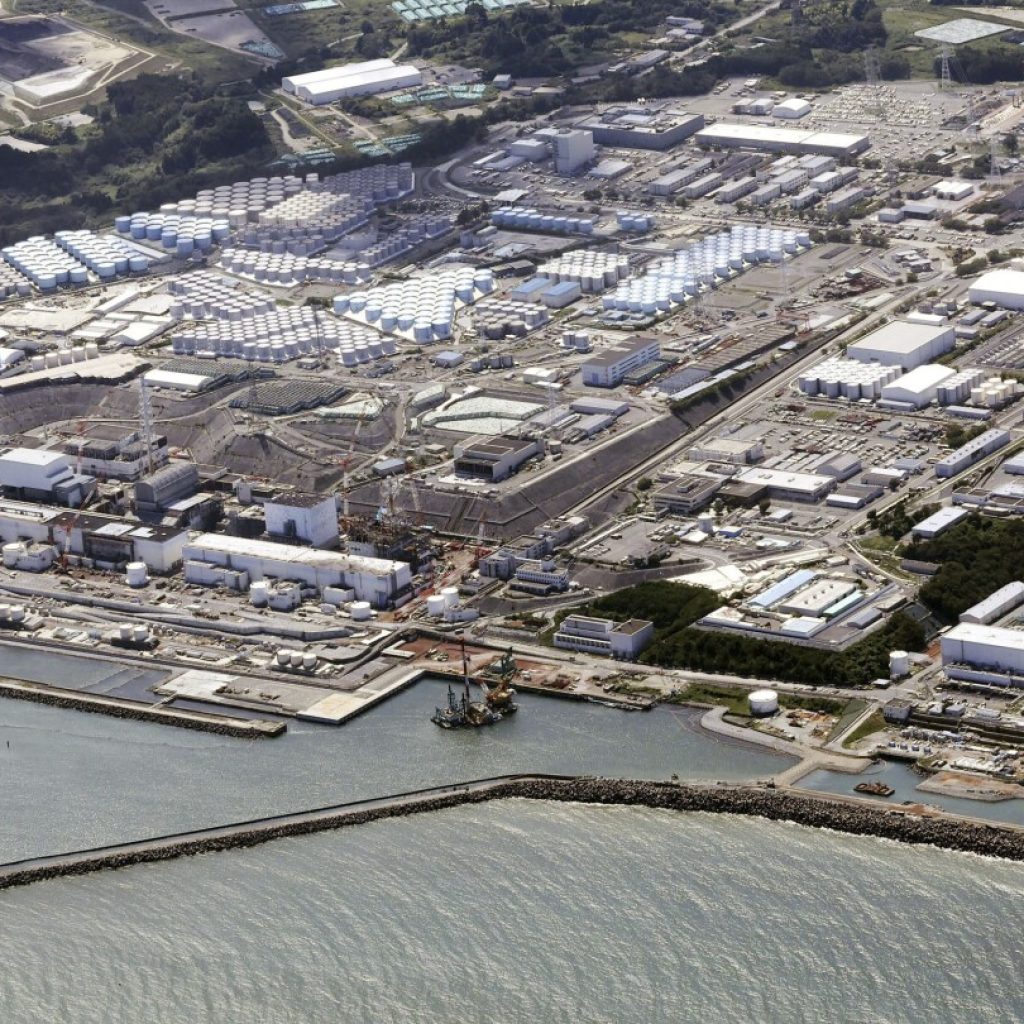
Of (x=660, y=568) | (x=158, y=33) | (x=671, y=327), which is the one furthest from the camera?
(x=158, y=33)

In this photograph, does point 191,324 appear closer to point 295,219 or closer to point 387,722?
point 295,219

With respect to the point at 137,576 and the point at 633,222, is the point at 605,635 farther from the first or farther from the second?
the point at 633,222

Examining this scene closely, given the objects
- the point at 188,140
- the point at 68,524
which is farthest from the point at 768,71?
the point at 68,524

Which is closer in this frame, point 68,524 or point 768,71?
point 68,524

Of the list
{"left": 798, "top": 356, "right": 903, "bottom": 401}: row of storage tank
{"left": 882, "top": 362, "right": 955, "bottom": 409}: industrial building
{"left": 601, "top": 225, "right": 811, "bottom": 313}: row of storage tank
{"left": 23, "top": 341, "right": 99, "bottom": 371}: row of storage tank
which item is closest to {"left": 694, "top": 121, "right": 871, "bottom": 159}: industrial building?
{"left": 601, "top": 225, "right": 811, "bottom": 313}: row of storage tank

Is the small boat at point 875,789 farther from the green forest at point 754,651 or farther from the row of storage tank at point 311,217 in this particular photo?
the row of storage tank at point 311,217

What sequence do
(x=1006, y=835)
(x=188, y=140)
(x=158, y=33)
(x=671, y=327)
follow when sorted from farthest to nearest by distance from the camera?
(x=158, y=33) → (x=188, y=140) → (x=671, y=327) → (x=1006, y=835)

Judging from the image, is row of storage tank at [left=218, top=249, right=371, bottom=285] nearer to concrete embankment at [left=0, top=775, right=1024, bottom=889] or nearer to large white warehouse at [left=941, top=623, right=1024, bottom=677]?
large white warehouse at [left=941, top=623, right=1024, bottom=677]
